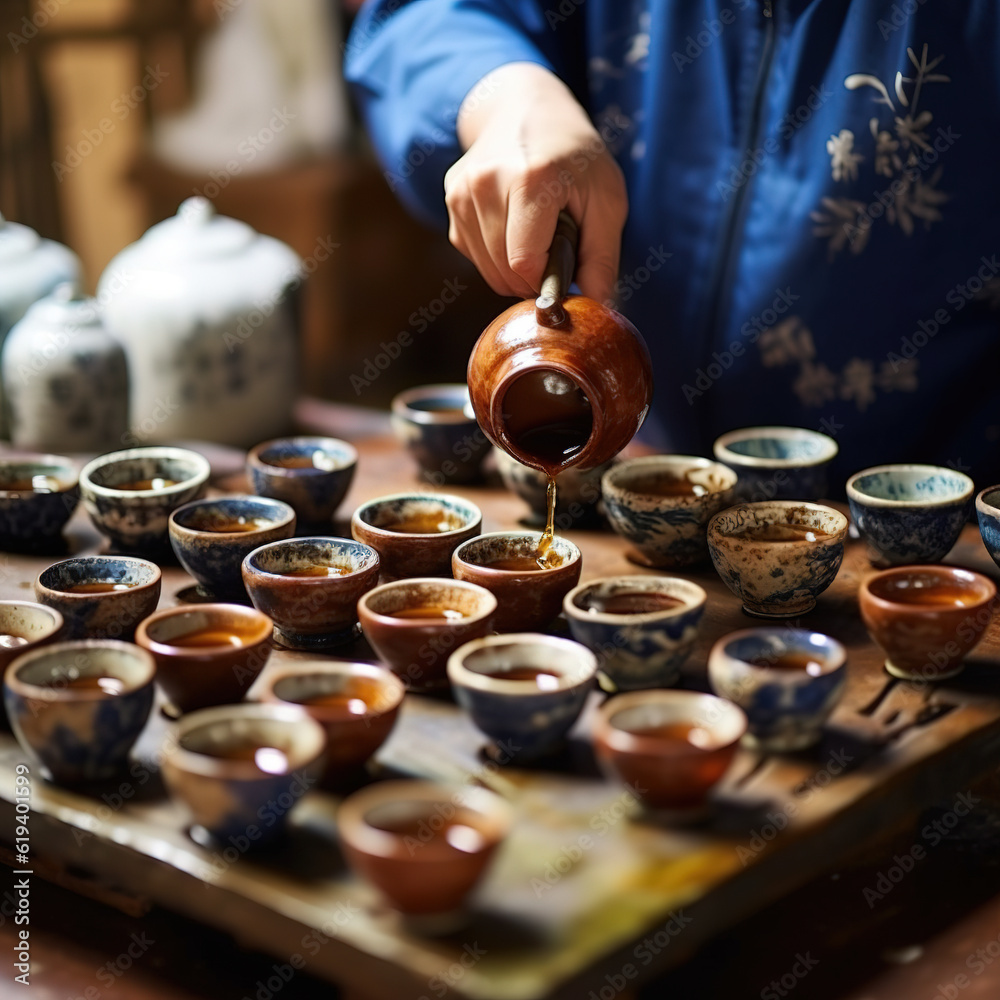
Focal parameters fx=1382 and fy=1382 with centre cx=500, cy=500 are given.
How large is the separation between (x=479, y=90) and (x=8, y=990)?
168 cm

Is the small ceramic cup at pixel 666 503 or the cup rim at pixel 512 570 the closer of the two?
the cup rim at pixel 512 570

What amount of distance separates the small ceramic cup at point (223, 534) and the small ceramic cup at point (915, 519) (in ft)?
3.08

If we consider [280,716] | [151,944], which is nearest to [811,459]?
[280,716]

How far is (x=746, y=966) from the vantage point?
163 cm

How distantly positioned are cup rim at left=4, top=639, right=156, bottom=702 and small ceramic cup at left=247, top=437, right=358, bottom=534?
0.73 meters

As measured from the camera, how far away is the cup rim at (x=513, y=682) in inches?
64.2

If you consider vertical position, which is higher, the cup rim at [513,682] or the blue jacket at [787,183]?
the blue jacket at [787,183]

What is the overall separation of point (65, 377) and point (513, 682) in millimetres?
1540

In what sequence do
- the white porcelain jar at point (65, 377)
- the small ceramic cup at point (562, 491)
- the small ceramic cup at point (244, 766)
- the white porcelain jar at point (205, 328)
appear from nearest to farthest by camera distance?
the small ceramic cup at point (244, 766) → the small ceramic cup at point (562, 491) → the white porcelain jar at point (65, 377) → the white porcelain jar at point (205, 328)

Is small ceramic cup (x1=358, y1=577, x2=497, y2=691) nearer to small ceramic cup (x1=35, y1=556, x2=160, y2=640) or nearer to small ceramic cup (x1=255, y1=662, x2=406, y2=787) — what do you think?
small ceramic cup (x1=255, y1=662, x2=406, y2=787)

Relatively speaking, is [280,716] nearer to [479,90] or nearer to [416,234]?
[479,90]

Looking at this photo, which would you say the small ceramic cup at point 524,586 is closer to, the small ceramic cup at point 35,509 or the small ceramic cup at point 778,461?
the small ceramic cup at point 778,461

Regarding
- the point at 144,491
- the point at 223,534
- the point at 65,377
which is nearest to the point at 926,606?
the point at 223,534

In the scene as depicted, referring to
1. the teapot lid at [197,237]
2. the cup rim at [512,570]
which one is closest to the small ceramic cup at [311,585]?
the cup rim at [512,570]
